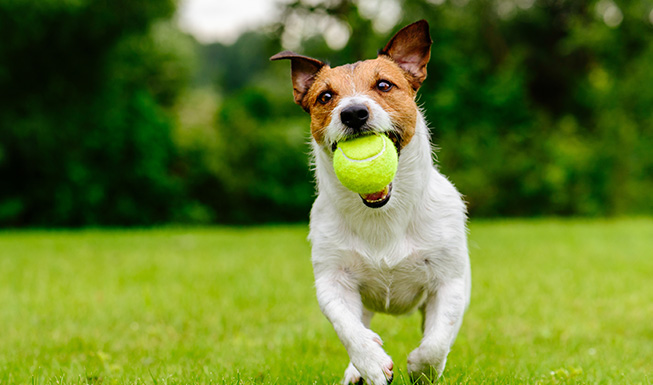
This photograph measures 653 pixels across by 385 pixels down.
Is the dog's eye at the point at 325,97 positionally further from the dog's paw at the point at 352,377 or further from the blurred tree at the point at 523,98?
the blurred tree at the point at 523,98

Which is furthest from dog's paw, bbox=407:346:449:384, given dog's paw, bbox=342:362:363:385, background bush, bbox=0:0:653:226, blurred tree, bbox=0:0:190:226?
background bush, bbox=0:0:653:226

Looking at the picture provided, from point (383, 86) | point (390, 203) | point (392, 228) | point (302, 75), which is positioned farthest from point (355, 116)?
point (302, 75)

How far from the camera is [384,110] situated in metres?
3.17

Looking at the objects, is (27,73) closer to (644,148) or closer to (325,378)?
(325,378)

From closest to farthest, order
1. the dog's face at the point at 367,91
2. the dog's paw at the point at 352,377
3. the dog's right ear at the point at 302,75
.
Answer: the dog's face at the point at 367,91
the dog's paw at the point at 352,377
the dog's right ear at the point at 302,75

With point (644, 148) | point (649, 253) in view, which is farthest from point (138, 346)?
point (644, 148)

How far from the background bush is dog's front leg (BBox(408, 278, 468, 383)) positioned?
13.9 m

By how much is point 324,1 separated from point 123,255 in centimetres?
1315

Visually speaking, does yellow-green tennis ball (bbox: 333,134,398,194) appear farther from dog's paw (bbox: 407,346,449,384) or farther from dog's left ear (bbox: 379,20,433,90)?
dog's paw (bbox: 407,346,449,384)

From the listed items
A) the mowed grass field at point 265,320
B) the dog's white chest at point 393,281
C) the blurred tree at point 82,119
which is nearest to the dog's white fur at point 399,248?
the dog's white chest at point 393,281

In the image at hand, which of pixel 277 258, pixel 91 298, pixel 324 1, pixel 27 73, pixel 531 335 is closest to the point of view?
pixel 531 335

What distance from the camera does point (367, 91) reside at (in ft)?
10.7

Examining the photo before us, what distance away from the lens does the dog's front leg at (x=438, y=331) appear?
124 inches

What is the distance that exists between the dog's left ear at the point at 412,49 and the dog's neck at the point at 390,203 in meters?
0.41
